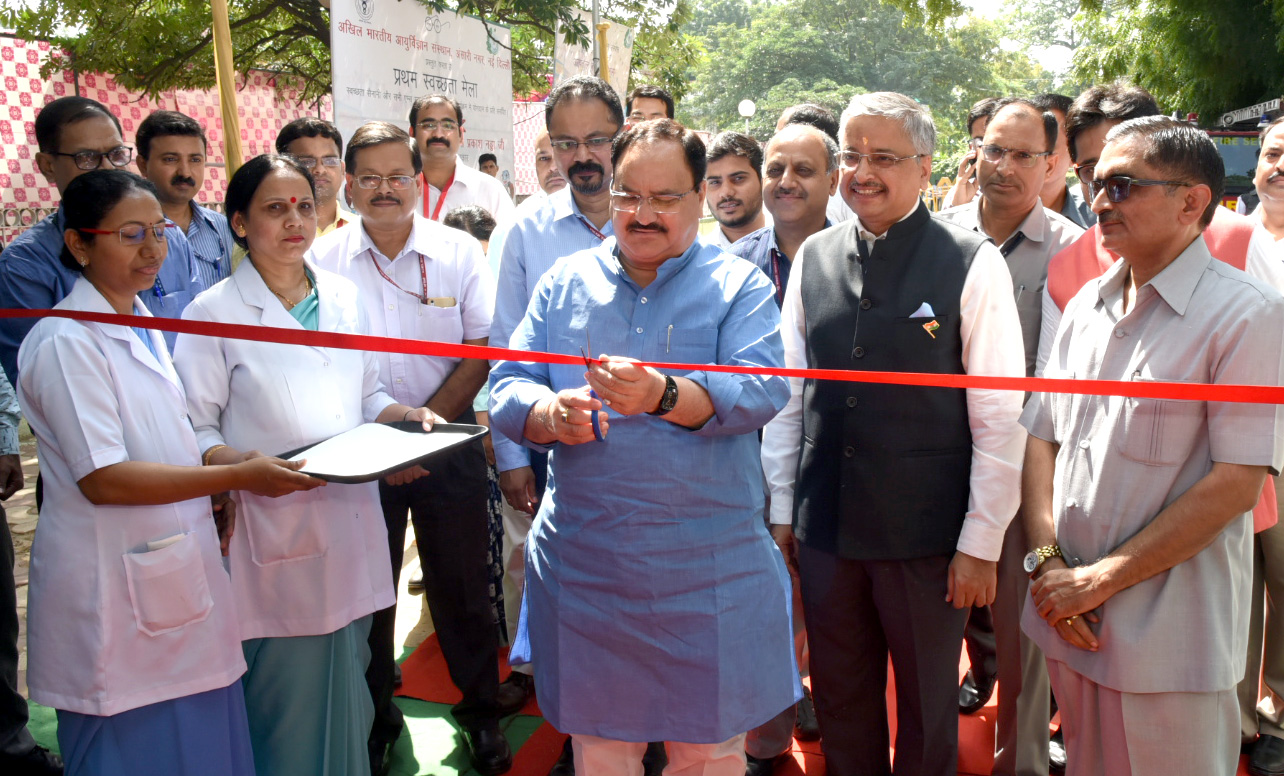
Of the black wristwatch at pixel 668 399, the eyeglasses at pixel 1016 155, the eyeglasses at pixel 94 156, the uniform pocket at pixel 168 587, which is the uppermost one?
the eyeglasses at pixel 94 156

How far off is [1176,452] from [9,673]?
12.2 ft

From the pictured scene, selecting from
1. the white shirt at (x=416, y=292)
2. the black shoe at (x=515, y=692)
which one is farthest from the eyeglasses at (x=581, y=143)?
the black shoe at (x=515, y=692)

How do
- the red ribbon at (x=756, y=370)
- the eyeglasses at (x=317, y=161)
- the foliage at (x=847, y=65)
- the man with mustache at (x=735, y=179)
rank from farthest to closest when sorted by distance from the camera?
the foliage at (x=847, y=65)
the eyeglasses at (x=317, y=161)
the man with mustache at (x=735, y=179)
the red ribbon at (x=756, y=370)

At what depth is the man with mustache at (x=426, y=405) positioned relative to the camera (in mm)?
3227

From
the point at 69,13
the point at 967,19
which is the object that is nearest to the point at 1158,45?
the point at 69,13

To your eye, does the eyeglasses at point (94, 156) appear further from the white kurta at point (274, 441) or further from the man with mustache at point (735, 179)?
the man with mustache at point (735, 179)

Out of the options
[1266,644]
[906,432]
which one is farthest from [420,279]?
[1266,644]

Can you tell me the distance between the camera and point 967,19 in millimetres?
53344

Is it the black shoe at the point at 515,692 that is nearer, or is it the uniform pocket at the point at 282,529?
the uniform pocket at the point at 282,529

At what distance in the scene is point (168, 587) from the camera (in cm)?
228

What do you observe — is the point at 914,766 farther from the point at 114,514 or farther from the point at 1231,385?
the point at 114,514

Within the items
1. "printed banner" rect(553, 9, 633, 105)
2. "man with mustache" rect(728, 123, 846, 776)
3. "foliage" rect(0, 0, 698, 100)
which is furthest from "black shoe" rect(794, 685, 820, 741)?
"printed banner" rect(553, 9, 633, 105)

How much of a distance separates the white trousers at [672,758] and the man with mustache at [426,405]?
0.95 meters

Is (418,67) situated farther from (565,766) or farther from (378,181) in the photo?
(565,766)
